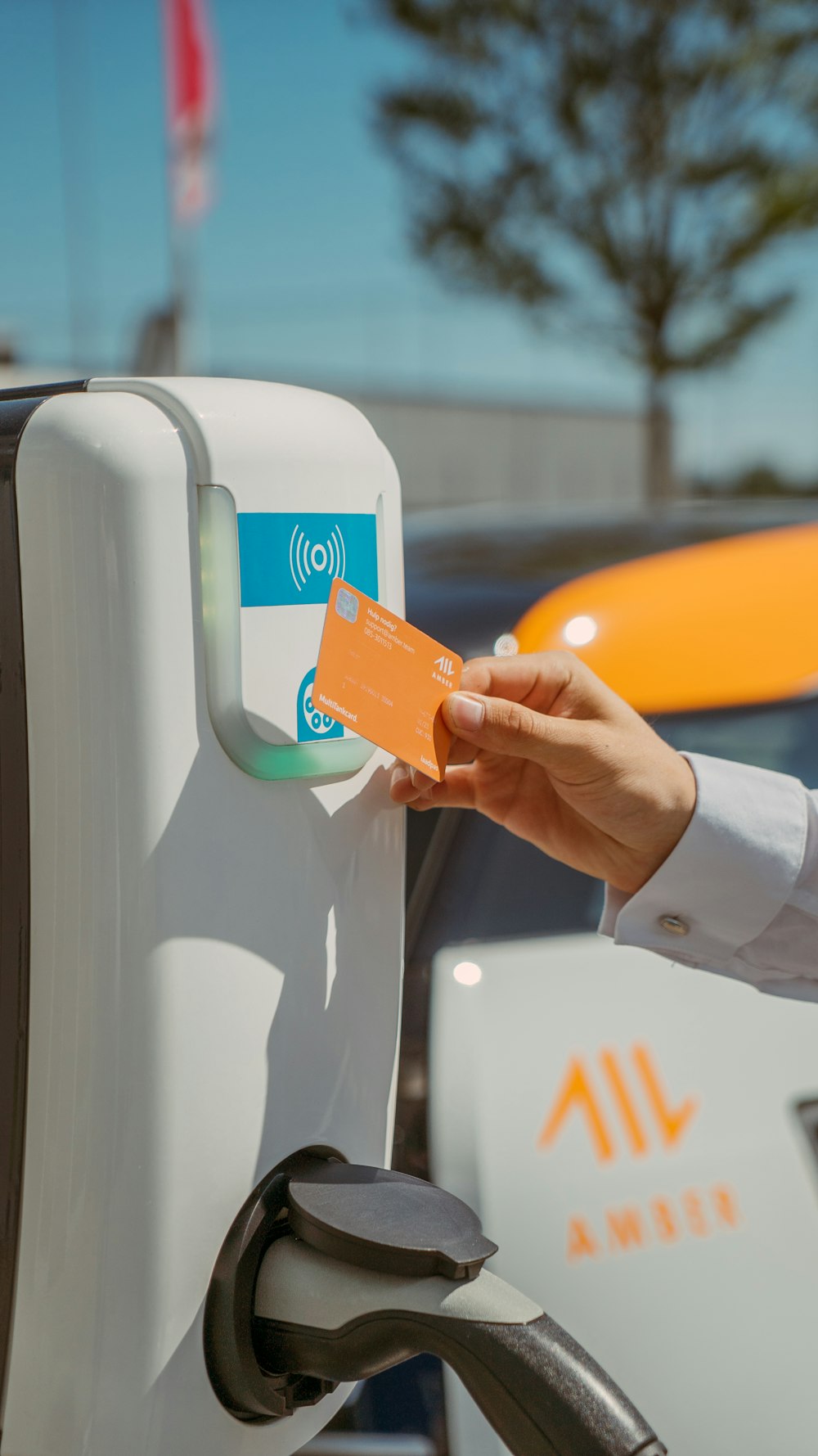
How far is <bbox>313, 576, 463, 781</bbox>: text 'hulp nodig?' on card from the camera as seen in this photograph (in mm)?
901

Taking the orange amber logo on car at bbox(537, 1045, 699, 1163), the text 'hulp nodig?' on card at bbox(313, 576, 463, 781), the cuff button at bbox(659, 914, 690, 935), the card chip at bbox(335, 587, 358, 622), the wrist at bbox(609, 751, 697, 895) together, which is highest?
the card chip at bbox(335, 587, 358, 622)

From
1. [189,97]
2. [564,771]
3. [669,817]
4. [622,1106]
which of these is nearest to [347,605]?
[564,771]

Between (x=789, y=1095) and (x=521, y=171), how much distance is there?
12.8 meters

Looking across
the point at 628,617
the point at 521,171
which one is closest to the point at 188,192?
the point at 521,171

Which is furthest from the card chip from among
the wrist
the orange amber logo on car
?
the orange amber logo on car

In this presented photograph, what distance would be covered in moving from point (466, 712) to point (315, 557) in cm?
17

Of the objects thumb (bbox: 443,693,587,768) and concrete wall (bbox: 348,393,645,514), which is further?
concrete wall (bbox: 348,393,645,514)

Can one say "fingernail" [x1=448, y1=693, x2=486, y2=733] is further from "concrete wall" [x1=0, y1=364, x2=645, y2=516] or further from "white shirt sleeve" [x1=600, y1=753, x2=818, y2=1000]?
"concrete wall" [x1=0, y1=364, x2=645, y2=516]

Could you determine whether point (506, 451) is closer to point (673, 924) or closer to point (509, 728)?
point (673, 924)

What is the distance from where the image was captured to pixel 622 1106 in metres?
1.34

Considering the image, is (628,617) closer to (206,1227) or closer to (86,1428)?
(206,1227)

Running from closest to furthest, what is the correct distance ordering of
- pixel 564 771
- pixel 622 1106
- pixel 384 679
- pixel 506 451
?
pixel 384 679, pixel 564 771, pixel 622 1106, pixel 506 451

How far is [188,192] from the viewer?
11.6 metres

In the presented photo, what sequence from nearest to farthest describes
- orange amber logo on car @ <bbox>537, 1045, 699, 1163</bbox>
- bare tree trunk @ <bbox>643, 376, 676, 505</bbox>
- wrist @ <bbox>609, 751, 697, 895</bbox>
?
1. wrist @ <bbox>609, 751, 697, 895</bbox>
2. orange amber logo on car @ <bbox>537, 1045, 699, 1163</bbox>
3. bare tree trunk @ <bbox>643, 376, 676, 505</bbox>
